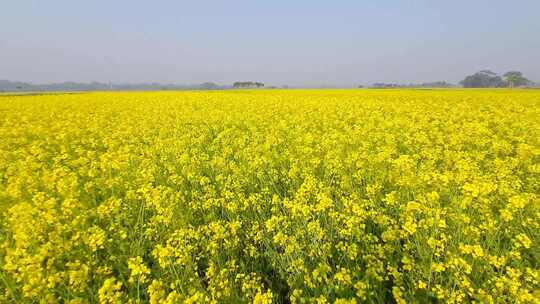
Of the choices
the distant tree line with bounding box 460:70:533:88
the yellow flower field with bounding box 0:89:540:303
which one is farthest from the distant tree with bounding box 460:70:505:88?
the yellow flower field with bounding box 0:89:540:303

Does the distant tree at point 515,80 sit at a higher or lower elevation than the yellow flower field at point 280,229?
higher

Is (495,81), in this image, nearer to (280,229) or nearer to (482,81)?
(482,81)

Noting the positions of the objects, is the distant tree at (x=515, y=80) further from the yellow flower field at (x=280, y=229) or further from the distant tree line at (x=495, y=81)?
the yellow flower field at (x=280, y=229)

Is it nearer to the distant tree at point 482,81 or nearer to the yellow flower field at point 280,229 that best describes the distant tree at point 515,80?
the distant tree at point 482,81

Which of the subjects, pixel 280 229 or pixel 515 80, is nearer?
pixel 280 229

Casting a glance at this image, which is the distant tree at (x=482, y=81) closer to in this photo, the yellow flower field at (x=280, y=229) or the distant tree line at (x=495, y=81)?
the distant tree line at (x=495, y=81)

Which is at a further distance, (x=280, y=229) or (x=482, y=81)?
(x=482, y=81)

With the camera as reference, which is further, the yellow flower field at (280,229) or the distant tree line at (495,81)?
the distant tree line at (495,81)

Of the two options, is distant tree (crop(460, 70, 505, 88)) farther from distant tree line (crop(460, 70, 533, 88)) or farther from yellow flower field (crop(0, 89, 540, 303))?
yellow flower field (crop(0, 89, 540, 303))

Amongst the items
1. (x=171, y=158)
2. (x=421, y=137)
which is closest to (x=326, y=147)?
(x=421, y=137)

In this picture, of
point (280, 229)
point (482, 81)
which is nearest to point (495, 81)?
point (482, 81)

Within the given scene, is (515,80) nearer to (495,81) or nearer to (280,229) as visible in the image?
(495,81)

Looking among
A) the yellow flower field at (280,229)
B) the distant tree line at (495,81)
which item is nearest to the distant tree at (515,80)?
the distant tree line at (495,81)

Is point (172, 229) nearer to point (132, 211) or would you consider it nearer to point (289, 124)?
point (132, 211)
